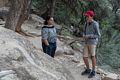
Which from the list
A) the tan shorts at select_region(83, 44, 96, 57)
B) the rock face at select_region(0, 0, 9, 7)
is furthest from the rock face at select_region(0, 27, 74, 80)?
the rock face at select_region(0, 0, 9, 7)

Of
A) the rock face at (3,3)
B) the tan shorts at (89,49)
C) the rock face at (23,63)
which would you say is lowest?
the rock face at (3,3)

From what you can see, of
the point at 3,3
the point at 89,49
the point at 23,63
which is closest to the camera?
the point at 23,63

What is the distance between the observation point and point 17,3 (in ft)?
31.2

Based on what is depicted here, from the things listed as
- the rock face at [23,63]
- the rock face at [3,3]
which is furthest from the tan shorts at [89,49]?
the rock face at [3,3]

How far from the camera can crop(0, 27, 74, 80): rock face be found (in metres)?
4.20

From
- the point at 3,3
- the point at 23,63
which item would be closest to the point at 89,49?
the point at 23,63

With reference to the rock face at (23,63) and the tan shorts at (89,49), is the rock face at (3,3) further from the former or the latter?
the rock face at (23,63)

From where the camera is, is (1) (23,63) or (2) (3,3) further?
(2) (3,3)

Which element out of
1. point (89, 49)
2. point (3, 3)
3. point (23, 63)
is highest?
point (23, 63)

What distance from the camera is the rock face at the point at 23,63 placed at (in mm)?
A: 4203

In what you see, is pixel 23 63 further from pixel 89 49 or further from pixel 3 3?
pixel 3 3

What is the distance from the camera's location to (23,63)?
455 cm

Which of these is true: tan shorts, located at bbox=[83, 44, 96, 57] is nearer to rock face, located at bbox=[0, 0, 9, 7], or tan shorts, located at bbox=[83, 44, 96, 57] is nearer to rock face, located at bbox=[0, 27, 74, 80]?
rock face, located at bbox=[0, 27, 74, 80]

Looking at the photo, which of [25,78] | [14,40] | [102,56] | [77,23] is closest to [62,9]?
[77,23]
